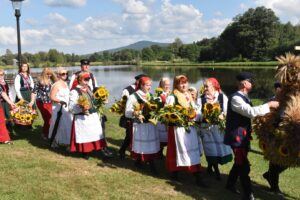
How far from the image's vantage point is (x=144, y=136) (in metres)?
8.03

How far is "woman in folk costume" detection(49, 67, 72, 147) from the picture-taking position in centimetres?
940

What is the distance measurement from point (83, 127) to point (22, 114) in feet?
7.20

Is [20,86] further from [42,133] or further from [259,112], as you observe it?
[259,112]

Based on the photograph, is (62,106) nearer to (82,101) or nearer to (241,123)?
(82,101)

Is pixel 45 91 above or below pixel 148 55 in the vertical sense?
below

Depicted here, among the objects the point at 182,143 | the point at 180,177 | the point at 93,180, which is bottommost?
the point at 180,177

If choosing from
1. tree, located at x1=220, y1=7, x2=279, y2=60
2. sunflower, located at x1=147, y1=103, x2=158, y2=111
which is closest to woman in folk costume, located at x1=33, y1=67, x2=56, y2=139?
sunflower, located at x1=147, y1=103, x2=158, y2=111

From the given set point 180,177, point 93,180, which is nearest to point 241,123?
point 180,177

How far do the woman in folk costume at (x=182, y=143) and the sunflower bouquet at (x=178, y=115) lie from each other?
0.10 meters

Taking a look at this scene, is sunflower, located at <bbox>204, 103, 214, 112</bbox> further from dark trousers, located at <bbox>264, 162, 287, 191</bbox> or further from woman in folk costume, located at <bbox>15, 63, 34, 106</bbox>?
woman in folk costume, located at <bbox>15, 63, 34, 106</bbox>

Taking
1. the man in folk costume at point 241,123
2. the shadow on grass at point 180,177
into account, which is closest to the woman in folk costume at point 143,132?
the shadow on grass at point 180,177

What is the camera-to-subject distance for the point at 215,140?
7883mm

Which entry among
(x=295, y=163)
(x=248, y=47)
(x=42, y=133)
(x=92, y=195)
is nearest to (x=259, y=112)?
(x=295, y=163)

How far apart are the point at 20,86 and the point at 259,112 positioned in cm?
700
